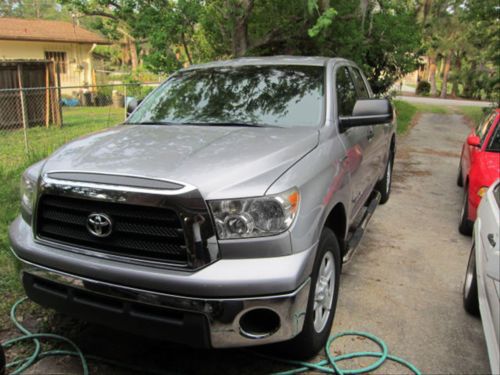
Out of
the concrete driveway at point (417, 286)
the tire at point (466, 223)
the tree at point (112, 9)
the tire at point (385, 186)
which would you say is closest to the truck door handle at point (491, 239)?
the concrete driveway at point (417, 286)

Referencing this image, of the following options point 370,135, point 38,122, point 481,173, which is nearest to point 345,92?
point 370,135

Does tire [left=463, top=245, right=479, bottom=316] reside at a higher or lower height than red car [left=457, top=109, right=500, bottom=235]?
lower

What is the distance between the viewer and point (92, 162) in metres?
2.85

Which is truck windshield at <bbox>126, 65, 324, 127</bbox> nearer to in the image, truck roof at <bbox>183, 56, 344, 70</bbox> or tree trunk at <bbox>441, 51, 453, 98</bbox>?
truck roof at <bbox>183, 56, 344, 70</bbox>

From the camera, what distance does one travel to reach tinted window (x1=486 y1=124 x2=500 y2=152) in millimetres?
5806

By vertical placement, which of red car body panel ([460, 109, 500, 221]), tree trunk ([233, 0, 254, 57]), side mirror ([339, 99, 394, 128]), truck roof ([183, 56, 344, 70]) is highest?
tree trunk ([233, 0, 254, 57])

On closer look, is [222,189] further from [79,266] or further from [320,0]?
[320,0]

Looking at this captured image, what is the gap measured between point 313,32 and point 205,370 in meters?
6.07

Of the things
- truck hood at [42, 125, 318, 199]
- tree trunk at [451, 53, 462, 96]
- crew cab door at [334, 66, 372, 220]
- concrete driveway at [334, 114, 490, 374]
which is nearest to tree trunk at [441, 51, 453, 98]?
tree trunk at [451, 53, 462, 96]

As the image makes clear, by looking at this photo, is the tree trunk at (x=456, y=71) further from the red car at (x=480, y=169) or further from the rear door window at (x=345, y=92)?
the rear door window at (x=345, y=92)

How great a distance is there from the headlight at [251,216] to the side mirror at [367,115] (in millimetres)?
1397

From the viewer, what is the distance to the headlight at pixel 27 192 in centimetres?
298

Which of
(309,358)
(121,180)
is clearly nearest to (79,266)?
(121,180)

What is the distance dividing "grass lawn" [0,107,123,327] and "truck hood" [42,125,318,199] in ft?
4.82
